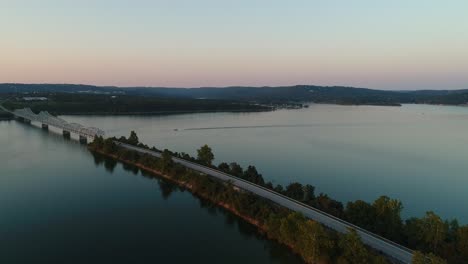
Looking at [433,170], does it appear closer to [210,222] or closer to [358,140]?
[358,140]

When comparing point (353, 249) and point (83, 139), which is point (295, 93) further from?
point (353, 249)

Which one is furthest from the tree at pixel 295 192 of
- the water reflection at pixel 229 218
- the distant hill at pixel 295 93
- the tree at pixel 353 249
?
the distant hill at pixel 295 93

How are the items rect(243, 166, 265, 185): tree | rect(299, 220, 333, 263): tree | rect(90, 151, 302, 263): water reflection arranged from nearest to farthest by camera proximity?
1. rect(299, 220, 333, 263): tree
2. rect(90, 151, 302, 263): water reflection
3. rect(243, 166, 265, 185): tree

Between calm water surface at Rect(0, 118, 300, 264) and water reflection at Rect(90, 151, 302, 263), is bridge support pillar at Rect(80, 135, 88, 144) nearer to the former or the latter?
water reflection at Rect(90, 151, 302, 263)

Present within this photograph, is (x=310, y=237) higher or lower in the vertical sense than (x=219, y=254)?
higher

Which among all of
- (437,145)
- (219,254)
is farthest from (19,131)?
(437,145)

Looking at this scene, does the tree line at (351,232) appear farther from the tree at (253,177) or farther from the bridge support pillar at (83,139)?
the bridge support pillar at (83,139)

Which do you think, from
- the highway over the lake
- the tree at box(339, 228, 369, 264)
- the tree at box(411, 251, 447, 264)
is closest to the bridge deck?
the highway over the lake
